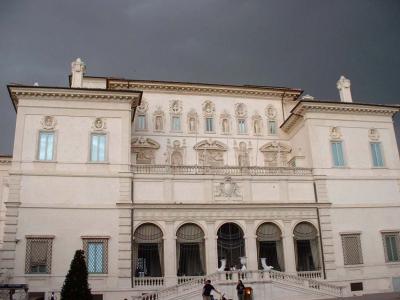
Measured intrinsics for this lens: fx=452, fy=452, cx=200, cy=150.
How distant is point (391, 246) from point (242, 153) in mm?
14491

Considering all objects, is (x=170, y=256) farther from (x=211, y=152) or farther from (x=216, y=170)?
(x=211, y=152)

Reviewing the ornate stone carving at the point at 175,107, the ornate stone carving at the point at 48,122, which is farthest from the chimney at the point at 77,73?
the ornate stone carving at the point at 175,107

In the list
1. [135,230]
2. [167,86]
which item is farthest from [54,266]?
[167,86]

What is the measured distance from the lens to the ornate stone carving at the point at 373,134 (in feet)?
122

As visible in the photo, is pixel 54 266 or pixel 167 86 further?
pixel 167 86

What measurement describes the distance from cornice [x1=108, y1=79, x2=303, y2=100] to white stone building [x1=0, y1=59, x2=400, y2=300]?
17.7ft

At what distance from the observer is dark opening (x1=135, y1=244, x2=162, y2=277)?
3133cm

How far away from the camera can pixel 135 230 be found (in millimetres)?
30406

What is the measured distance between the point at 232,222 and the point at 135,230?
22.6 feet

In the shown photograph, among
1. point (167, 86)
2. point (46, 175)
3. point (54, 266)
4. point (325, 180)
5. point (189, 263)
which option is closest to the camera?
point (54, 266)

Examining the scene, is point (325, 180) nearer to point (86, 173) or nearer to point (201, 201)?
point (201, 201)

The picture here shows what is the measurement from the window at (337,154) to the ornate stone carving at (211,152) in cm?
961

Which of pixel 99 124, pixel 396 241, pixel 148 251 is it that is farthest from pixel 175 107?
pixel 396 241

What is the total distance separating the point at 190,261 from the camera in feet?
106
